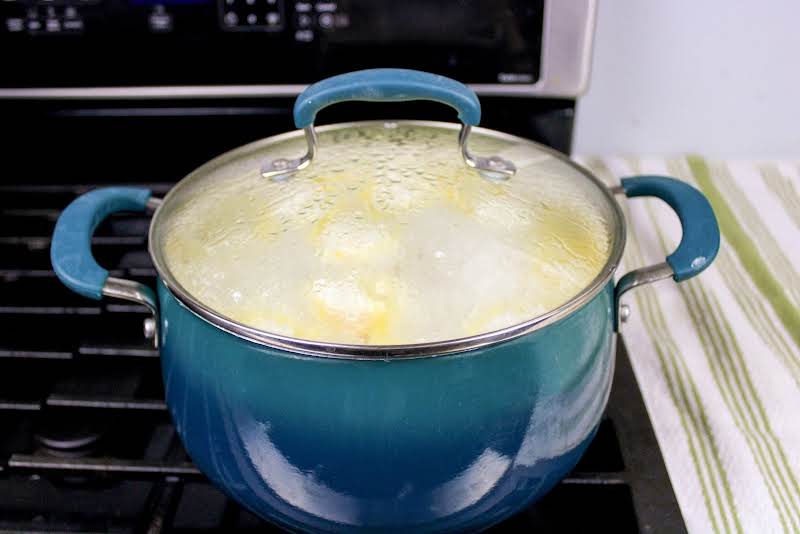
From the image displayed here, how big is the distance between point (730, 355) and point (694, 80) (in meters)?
0.40

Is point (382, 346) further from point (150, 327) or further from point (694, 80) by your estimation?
point (694, 80)

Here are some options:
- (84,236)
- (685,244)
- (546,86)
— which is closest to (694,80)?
(546,86)

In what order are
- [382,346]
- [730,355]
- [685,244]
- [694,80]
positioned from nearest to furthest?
[382,346] < [685,244] < [730,355] < [694,80]

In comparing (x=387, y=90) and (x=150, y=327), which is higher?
(x=387, y=90)

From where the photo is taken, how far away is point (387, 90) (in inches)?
18.4

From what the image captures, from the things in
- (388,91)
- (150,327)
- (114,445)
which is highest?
(388,91)

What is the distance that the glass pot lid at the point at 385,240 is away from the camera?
16.6 inches

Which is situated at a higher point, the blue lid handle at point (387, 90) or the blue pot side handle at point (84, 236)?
the blue lid handle at point (387, 90)

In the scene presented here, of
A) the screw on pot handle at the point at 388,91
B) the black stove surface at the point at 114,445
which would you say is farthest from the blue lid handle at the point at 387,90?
the black stove surface at the point at 114,445

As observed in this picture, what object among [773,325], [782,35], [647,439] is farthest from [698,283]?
[782,35]

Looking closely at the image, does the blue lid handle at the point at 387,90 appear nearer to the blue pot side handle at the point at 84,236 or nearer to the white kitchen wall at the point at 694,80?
the blue pot side handle at the point at 84,236

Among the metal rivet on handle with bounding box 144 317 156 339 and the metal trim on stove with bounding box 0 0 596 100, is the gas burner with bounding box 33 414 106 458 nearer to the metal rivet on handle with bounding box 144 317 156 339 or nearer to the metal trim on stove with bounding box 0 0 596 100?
the metal rivet on handle with bounding box 144 317 156 339

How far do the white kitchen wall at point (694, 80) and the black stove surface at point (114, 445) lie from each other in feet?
1.30

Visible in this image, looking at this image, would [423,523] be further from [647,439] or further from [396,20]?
[396,20]
